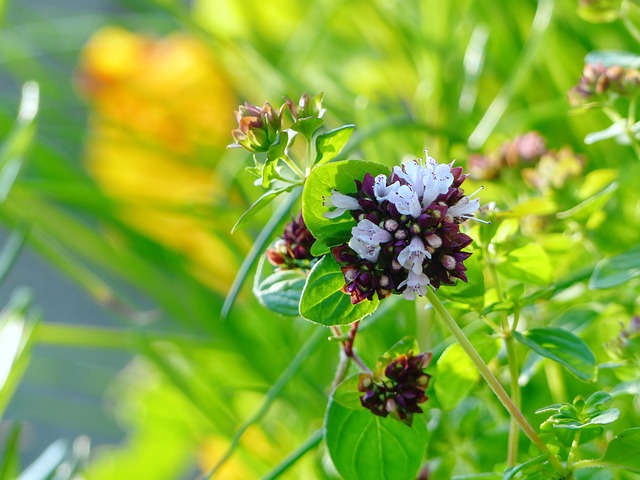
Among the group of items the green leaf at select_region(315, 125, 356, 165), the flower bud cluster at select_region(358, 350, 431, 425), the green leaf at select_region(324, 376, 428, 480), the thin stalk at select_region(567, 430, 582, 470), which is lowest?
the green leaf at select_region(324, 376, 428, 480)

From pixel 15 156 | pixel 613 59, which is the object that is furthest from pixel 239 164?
pixel 613 59

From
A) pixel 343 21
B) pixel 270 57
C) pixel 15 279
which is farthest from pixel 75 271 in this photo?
pixel 15 279

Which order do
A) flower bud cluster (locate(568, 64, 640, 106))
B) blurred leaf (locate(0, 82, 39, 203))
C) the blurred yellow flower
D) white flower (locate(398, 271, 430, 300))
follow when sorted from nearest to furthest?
white flower (locate(398, 271, 430, 300)), flower bud cluster (locate(568, 64, 640, 106)), blurred leaf (locate(0, 82, 39, 203)), the blurred yellow flower

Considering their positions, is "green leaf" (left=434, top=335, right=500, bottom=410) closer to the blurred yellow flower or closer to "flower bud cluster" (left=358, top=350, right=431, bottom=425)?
"flower bud cluster" (left=358, top=350, right=431, bottom=425)

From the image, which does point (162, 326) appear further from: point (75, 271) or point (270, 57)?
point (270, 57)

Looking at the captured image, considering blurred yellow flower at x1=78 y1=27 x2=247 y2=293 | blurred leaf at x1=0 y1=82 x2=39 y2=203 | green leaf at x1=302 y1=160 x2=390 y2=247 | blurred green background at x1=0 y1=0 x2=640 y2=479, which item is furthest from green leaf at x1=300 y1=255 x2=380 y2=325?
blurred yellow flower at x1=78 y1=27 x2=247 y2=293

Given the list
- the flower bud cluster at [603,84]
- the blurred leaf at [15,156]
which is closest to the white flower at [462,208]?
the flower bud cluster at [603,84]

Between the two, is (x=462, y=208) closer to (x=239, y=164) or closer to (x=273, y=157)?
(x=273, y=157)
